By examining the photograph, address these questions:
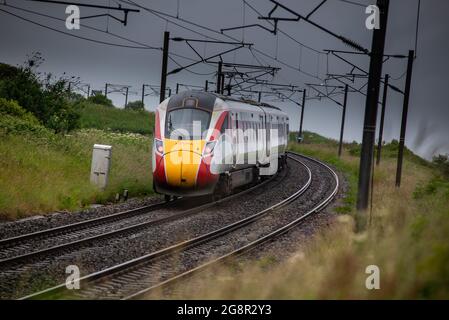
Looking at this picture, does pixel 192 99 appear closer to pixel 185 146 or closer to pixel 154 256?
pixel 185 146

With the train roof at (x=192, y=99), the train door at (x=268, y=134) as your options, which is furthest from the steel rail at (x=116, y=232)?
the train door at (x=268, y=134)

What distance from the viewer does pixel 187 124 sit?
1789cm

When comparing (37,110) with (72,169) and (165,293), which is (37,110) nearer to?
(72,169)

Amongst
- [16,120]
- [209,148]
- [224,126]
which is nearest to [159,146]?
[209,148]

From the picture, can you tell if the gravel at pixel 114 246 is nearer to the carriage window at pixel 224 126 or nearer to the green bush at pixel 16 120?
the carriage window at pixel 224 126

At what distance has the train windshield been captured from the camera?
17.7 metres

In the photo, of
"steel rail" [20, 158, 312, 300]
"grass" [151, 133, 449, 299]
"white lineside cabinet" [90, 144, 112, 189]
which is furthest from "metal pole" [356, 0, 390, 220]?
"white lineside cabinet" [90, 144, 112, 189]

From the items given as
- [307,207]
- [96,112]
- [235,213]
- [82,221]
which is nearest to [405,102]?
[307,207]

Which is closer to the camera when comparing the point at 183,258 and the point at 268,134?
the point at 183,258

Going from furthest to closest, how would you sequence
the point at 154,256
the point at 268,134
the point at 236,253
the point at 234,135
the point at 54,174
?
the point at 268,134
the point at 234,135
the point at 54,174
the point at 236,253
the point at 154,256

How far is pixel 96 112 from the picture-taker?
5984 cm

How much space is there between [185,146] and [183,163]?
1.59 ft

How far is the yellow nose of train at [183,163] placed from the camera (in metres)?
17.4

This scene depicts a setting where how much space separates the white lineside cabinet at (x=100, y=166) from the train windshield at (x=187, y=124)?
2282mm
